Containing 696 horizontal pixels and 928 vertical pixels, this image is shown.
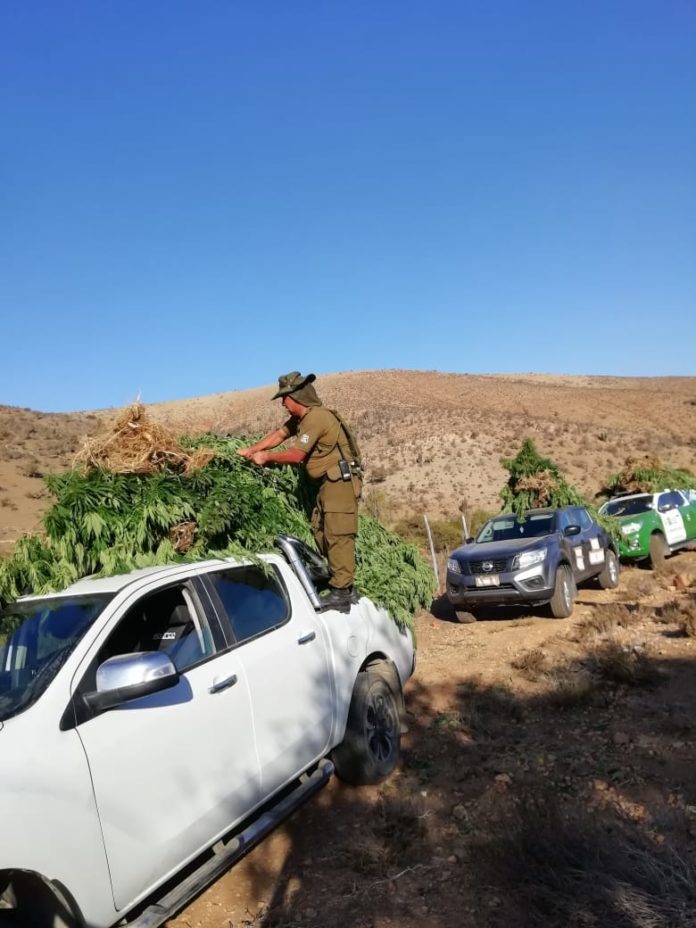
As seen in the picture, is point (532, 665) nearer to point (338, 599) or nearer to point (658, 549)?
point (338, 599)

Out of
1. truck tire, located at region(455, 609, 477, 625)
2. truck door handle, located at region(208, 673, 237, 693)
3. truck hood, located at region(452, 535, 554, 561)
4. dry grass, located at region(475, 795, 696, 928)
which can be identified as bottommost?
truck tire, located at region(455, 609, 477, 625)

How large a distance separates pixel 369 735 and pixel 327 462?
6.20ft

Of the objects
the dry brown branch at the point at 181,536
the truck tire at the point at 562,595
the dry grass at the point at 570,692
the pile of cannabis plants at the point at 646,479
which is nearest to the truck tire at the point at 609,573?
the truck tire at the point at 562,595

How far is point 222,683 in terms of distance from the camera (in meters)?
3.56

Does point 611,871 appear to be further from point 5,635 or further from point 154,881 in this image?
point 5,635

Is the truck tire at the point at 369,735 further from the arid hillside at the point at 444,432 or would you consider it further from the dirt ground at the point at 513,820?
the arid hillside at the point at 444,432

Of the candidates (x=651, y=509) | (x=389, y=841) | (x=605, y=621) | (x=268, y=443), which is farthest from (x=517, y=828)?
(x=651, y=509)

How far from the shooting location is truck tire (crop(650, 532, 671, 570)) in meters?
14.4

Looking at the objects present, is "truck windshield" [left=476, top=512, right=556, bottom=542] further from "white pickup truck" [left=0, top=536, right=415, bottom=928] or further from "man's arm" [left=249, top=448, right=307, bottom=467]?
"white pickup truck" [left=0, top=536, right=415, bottom=928]

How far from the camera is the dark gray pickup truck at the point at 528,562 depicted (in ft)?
34.4

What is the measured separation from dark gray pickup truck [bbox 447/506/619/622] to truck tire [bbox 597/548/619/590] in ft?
1.01

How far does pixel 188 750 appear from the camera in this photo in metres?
3.27

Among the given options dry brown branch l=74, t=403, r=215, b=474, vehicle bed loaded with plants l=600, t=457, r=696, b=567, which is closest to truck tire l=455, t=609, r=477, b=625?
vehicle bed loaded with plants l=600, t=457, r=696, b=567

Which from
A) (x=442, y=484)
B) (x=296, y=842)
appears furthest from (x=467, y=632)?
(x=442, y=484)
